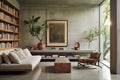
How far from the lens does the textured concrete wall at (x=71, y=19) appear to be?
39.6 ft

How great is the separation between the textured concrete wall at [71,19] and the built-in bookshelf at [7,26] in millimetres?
606

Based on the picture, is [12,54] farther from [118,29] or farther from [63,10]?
[63,10]

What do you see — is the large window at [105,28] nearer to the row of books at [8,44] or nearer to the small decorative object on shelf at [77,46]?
the small decorative object on shelf at [77,46]

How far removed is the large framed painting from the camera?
12.0 m

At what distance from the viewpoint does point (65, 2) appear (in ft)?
37.4

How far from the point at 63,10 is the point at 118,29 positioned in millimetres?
5019

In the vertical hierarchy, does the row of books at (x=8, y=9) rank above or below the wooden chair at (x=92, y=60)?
above

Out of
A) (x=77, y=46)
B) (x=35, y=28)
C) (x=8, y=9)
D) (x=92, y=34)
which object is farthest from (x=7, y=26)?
(x=92, y=34)

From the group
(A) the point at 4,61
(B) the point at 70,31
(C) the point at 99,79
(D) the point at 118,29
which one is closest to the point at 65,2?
(B) the point at 70,31

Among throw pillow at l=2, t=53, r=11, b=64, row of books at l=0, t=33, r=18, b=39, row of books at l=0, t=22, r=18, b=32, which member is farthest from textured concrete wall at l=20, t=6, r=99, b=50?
throw pillow at l=2, t=53, r=11, b=64

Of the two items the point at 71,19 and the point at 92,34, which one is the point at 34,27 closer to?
the point at 71,19

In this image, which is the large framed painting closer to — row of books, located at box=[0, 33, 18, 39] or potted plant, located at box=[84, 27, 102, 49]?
potted plant, located at box=[84, 27, 102, 49]

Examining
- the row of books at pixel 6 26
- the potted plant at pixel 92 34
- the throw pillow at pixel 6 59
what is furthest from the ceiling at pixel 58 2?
the throw pillow at pixel 6 59

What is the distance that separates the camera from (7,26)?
31.0 feet
